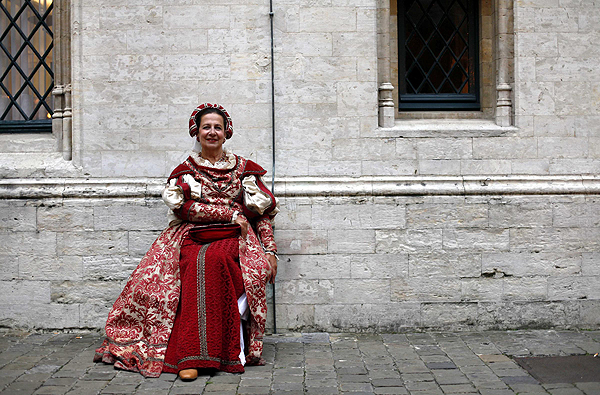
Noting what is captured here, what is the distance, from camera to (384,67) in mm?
6156

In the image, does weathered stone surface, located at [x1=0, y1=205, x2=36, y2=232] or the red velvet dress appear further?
weathered stone surface, located at [x1=0, y1=205, x2=36, y2=232]

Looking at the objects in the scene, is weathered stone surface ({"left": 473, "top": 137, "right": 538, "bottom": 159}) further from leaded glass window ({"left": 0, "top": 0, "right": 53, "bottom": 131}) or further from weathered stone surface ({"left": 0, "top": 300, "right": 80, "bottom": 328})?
leaded glass window ({"left": 0, "top": 0, "right": 53, "bottom": 131})

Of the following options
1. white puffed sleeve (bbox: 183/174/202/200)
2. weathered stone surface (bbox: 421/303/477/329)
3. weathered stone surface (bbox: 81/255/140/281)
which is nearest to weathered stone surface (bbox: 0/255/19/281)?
weathered stone surface (bbox: 81/255/140/281)

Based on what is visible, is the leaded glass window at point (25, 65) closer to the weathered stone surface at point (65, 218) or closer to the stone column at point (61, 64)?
the stone column at point (61, 64)

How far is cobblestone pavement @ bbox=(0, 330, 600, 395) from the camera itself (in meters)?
4.26

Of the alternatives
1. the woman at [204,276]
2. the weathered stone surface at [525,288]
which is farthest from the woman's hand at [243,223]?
the weathered stone surface at [525,288]

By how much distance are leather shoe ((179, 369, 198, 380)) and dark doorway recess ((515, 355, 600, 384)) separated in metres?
2.39

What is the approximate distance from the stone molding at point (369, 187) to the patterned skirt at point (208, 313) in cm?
121

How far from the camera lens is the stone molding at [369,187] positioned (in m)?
5.89

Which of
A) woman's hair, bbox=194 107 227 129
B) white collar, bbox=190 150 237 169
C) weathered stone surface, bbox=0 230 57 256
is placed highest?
woman's hair, bbox=194 107 227 129

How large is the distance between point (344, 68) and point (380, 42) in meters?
0.51

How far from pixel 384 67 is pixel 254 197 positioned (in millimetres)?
2007

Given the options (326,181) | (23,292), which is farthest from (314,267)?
(23,292)

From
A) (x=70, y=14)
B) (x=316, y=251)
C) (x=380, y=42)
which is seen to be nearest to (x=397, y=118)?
(x=380, y=42)
